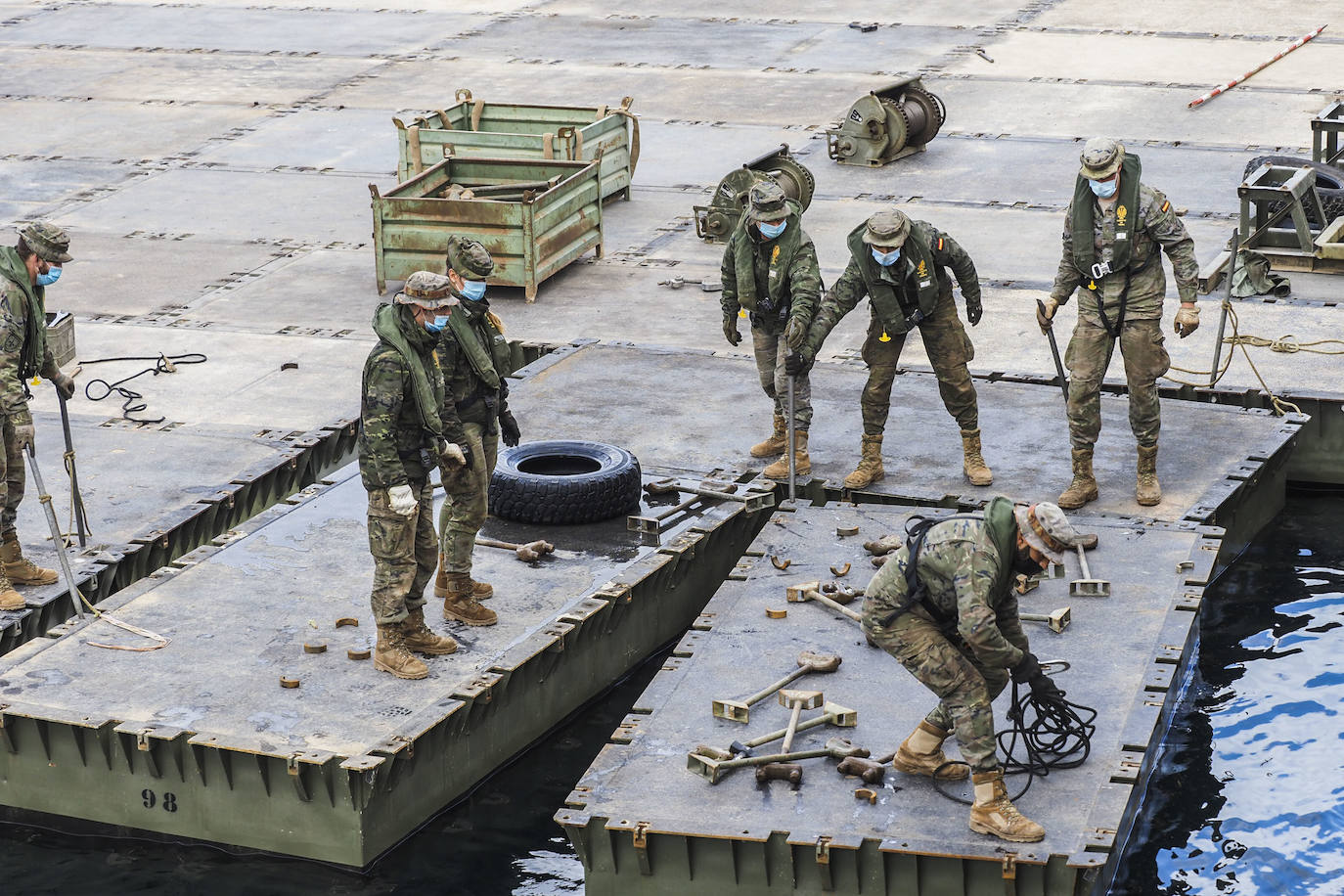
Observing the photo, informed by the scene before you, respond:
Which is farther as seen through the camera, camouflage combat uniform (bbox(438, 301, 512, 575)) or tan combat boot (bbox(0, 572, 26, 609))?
tan combat boot (bbox(0, 572, 26, 609))

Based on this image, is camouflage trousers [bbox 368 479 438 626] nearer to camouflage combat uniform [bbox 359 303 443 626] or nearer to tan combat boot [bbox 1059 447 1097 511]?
camouflage combat uniform [bbox 359 303 443 626]

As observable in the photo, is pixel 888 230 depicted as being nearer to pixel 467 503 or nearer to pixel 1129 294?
pixel 1129 294

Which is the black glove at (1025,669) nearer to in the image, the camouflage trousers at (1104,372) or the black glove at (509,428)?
the black glove at (509,428)

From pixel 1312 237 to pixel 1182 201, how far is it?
2.94m

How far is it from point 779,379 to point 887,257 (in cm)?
140

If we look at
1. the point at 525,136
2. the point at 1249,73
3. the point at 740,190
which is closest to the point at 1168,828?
the point at 740,190

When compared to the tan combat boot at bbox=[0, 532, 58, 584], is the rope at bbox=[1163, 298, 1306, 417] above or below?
below

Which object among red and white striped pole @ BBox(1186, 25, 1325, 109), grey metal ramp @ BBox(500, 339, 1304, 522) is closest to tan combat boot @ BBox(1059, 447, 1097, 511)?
grey metal ramp @ BBox(500, 339, 1304, 522)

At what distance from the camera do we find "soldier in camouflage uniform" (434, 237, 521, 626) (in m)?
11.1

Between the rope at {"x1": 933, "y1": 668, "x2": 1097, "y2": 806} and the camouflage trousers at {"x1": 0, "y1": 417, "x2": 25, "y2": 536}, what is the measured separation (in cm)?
597

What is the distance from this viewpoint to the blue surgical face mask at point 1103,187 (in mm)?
12531

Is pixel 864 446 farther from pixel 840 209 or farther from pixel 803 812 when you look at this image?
pixel 840 209

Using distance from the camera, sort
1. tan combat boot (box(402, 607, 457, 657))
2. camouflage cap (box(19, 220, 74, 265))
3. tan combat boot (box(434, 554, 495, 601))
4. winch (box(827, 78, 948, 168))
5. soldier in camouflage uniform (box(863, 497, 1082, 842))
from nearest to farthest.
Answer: soldier in camouflage uniform (box(863, 497, 1082, 842)) → tan combat boot (box(402, 607, 457, 657)) → camouflage cap (box(19, 220, 74, 265)) → tan combat boot (box(434, 554, 495, 601)) → winch (box(827, 78, 948, 168))

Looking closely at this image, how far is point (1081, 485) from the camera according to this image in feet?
43.3
